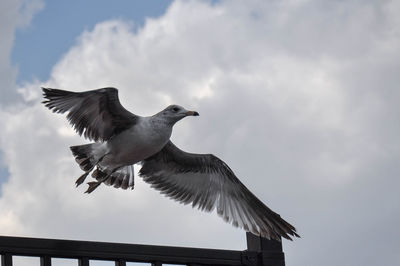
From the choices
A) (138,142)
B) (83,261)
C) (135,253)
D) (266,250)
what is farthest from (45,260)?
(138,142)

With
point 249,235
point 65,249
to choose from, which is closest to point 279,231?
point 249,235

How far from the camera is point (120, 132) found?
7.62 metres

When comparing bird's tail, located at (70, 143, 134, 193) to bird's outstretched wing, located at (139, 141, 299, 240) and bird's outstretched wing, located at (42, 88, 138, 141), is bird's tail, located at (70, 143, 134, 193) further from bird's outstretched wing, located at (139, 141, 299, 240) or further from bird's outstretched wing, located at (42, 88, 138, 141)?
bird's outstretched wing, located at (139, 141, 299, 240)

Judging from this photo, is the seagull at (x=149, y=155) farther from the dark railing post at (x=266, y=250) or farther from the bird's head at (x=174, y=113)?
the dark railing post at (x=266, y=250)

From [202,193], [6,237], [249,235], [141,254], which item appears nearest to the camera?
[6,237]

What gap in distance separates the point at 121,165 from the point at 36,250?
330cm

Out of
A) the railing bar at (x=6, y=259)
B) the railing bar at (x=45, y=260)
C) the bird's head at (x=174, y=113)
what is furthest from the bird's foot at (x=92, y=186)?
the railing bar at (x=6, y=259)

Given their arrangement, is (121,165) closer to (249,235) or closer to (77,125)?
(77,125)

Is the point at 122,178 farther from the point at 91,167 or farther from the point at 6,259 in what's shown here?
the point at 6,259

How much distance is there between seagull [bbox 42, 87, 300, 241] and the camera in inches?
281

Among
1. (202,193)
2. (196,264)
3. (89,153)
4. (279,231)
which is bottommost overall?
(196,264)

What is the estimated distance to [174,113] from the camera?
7.75 metres

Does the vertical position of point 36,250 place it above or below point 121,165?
below

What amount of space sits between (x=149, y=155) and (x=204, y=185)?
2.05 ft
